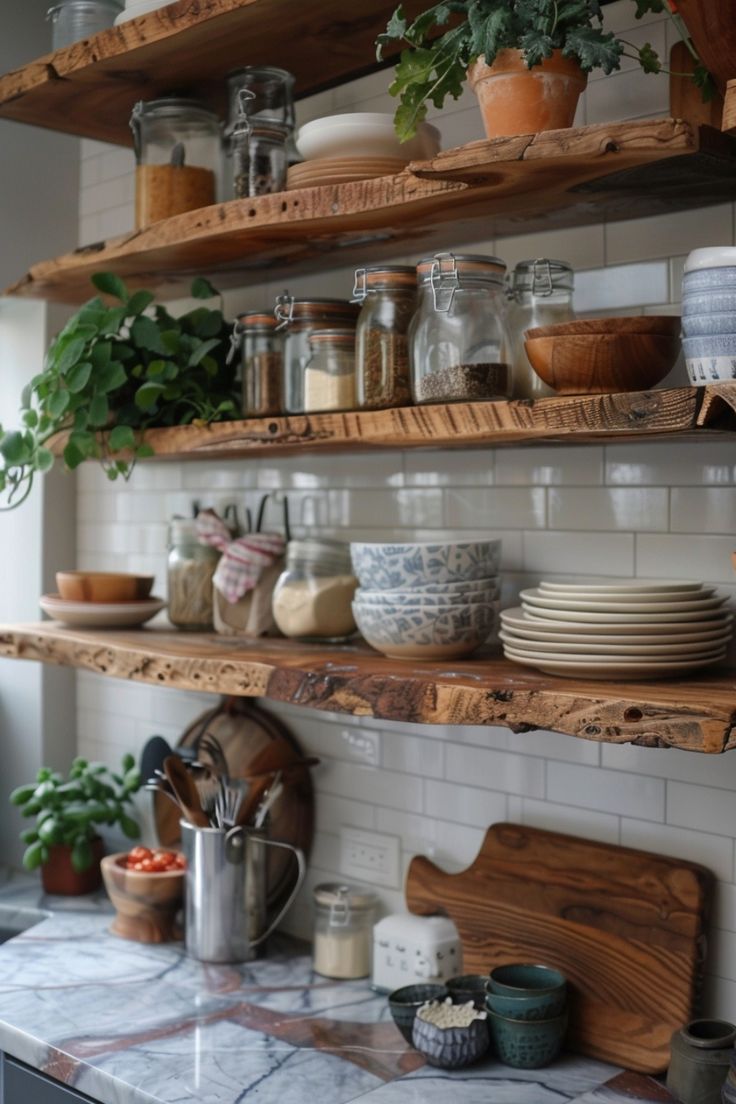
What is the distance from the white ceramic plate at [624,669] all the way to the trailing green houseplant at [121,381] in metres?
0.83

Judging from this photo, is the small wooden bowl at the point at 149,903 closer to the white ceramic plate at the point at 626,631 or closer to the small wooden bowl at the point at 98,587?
the small wooden bowl at the point at 98,587

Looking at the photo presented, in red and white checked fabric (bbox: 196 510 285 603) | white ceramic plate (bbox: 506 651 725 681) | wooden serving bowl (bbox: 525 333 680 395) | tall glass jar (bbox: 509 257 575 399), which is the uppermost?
tall glass jar (bbox: 509 257 575 399)

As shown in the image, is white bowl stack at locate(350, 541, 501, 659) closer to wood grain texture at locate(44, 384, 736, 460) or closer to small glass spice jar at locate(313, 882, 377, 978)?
wood grain texture at locate(44, 384, 736, 460)

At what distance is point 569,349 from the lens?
63.4 inches

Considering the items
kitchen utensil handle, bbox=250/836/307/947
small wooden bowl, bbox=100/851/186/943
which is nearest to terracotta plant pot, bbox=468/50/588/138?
kitchen utensil handle, bbox=250/836/307/947

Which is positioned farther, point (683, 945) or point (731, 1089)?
point (683, 945)

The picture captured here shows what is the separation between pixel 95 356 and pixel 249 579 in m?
0.48

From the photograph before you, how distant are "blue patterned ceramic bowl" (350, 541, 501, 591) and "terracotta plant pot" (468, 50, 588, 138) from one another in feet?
1.96

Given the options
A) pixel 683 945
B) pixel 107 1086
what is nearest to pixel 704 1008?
pixel 683 945

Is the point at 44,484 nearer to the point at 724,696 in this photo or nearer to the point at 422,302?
the point at 422,302

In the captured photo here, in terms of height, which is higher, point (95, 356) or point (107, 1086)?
point (95, 356)

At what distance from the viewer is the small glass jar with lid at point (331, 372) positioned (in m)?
2.01

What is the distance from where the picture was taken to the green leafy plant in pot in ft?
8.96

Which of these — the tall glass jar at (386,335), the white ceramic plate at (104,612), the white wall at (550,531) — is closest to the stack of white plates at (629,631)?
the white wall at (550,531)
